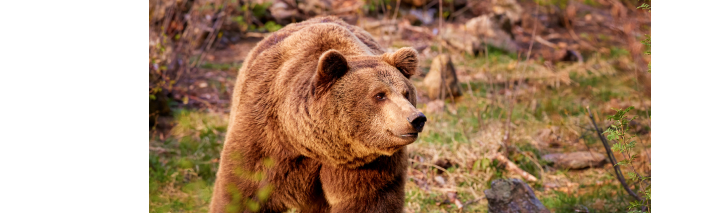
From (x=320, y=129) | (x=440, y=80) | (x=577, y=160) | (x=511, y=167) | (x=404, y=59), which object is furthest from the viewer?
(x=440, y=80)

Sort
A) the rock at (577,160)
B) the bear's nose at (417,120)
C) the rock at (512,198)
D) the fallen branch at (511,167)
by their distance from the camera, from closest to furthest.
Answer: the bear's nose at (417,120), the rock at (512,198), the fallen branch at (511,167), the rock at (577,160)

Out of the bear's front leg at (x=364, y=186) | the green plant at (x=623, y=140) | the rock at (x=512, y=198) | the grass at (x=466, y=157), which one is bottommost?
the grass at (x=466, y=157)

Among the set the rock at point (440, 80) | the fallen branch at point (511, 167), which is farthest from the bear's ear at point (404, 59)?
the rock at point (440, 80)

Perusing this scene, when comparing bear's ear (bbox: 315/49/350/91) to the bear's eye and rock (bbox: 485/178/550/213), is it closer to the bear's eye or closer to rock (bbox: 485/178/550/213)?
the bear's eye

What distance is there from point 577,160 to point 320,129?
13.1 ft

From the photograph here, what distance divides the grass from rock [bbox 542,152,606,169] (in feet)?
0.25

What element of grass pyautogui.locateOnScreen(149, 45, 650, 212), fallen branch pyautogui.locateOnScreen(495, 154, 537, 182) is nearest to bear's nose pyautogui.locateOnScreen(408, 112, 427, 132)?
grass pyautogui.locateOnScreen(149, 45, 650, 212)

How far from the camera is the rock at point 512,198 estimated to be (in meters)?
4.69

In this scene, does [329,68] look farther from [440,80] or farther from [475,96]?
[475,96]

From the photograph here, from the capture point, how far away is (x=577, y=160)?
630cm

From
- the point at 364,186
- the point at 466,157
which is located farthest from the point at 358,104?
the point at 466,157

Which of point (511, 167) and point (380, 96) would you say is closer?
point (380, 96)

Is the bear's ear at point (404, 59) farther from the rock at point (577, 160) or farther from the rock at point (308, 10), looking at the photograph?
the rock at point (308, 10)

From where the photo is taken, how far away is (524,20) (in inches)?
475
